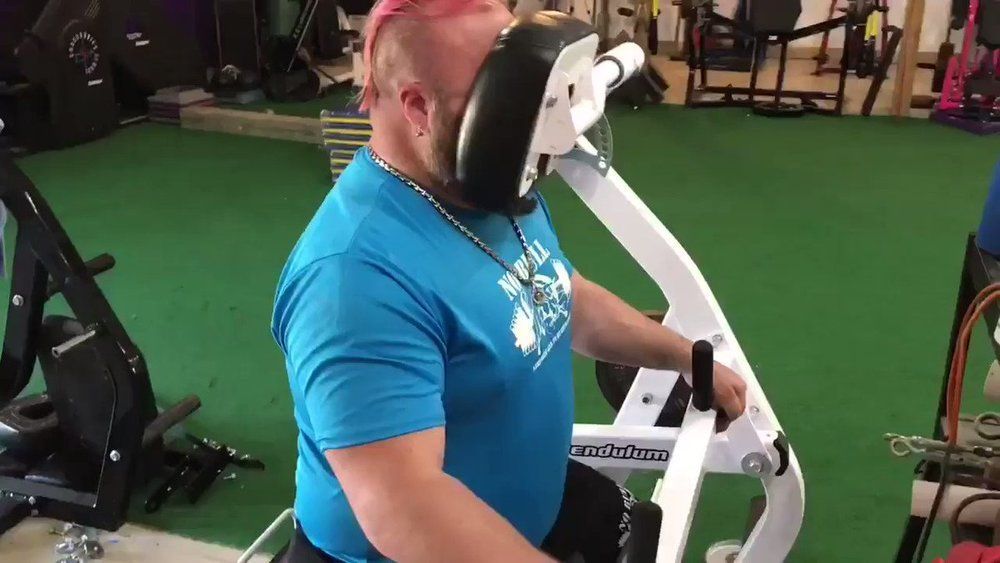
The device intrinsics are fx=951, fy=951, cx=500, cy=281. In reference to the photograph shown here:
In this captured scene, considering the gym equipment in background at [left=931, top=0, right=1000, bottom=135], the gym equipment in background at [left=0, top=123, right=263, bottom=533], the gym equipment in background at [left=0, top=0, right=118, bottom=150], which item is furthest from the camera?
the gym equipment in background at [left=931, top=0, right=1000, bottom=135]

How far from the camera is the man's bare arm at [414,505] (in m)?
0.96

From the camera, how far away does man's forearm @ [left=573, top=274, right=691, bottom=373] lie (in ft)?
5.14

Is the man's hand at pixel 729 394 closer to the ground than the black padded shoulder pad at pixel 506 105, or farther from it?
closer to the ground

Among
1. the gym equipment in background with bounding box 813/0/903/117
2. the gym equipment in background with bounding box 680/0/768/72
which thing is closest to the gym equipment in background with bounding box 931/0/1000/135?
the gym equipment in background with bounding box 813/0/903/117

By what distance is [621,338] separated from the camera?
5.14ft

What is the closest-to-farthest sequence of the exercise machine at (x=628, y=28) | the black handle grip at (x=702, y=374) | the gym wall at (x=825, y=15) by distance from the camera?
the black handle grip at (x=702, y=374) < the exercise machine at (x=628, y=28) < the gym wall at (x=825, y=15)

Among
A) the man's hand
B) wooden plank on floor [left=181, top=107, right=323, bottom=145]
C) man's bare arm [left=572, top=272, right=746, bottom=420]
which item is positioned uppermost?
man's bare arm [left=572, top=272, right=746, bottom=420]

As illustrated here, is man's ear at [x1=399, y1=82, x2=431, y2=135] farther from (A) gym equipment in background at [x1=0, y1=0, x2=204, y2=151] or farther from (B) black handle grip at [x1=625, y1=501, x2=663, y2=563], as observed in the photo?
(A) gym equipment in background at [x1=0, y1=0, x2=204, y2=151]

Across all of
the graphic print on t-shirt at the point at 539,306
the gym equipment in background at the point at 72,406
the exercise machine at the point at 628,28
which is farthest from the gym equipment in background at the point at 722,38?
the graphic print on t-shirt at the point at 539,306

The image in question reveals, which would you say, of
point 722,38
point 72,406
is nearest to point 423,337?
point 72,406

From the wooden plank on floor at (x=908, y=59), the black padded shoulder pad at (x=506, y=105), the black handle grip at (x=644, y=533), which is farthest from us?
the wooden plank on floor at (x=908, y=59)

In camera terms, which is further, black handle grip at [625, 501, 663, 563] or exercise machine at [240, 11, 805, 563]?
exercise machine at [240, 11, 805, 563]

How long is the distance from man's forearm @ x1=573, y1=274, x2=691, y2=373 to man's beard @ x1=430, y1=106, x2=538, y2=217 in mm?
473

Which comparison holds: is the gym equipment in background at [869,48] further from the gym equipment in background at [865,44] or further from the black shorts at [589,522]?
the black shorts at [589,522]
